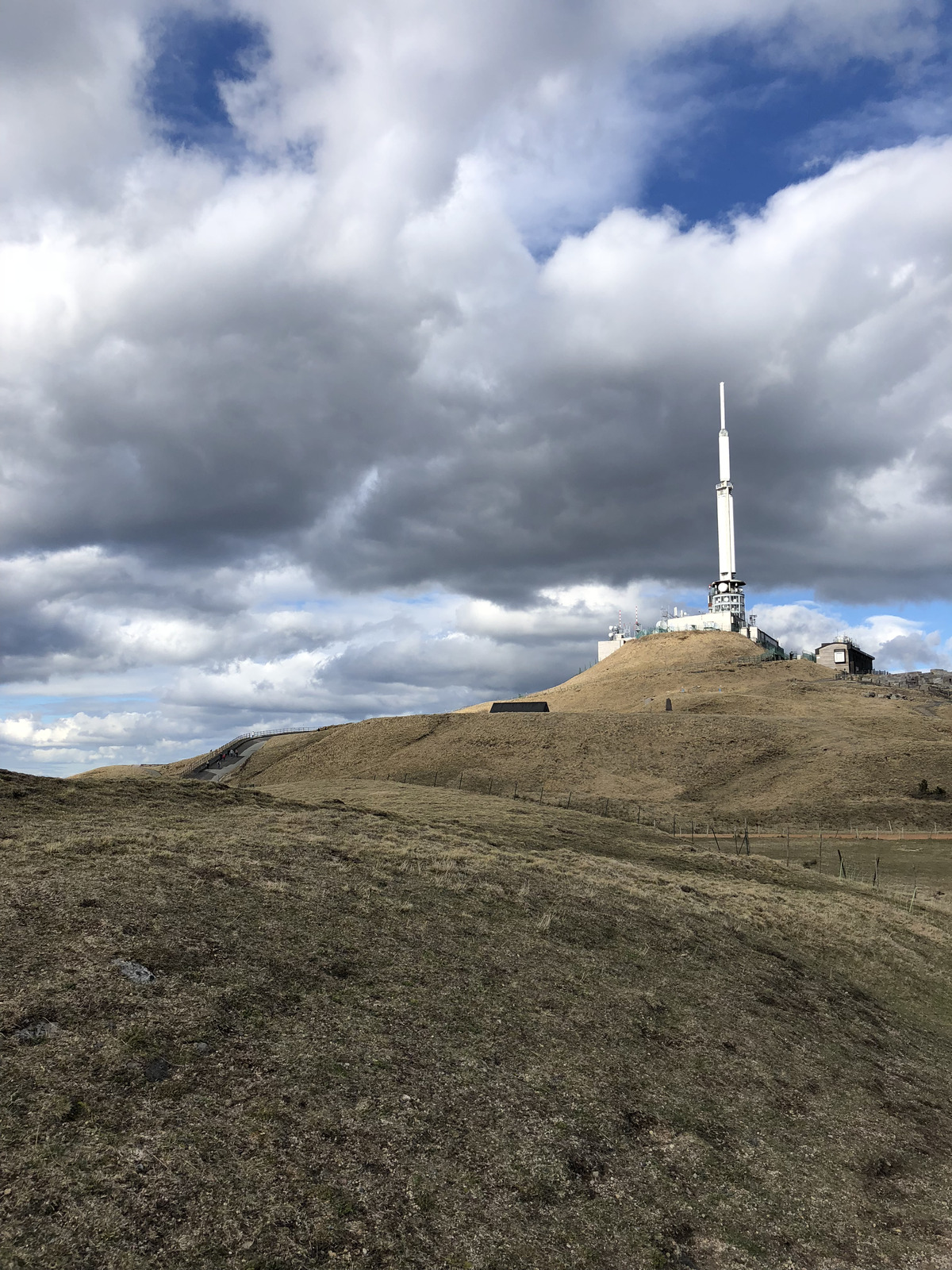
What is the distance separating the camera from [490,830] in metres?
33.2

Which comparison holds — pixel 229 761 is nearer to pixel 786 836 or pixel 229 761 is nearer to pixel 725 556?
pixel 786 836

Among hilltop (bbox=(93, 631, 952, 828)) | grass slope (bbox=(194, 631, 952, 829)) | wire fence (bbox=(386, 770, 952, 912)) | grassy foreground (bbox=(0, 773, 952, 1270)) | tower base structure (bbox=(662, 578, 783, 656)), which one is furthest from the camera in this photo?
tower base structure (bbox=(662, 578, 783, 656))

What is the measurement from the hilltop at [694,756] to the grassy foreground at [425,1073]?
118 feet

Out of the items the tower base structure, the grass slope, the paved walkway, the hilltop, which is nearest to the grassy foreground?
the hilltop

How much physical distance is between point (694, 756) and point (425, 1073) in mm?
65041

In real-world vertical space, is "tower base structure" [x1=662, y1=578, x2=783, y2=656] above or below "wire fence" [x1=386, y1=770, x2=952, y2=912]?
above

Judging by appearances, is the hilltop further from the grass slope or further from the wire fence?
the wire fence

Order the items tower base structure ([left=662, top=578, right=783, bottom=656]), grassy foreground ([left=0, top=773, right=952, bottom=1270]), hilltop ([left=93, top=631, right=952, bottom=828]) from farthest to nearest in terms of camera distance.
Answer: tower base structure ([left=662, top=578, right=783, bottom=656]) < hilltop ([left=93, top=631, right=952, bottom=828]) < grassy foreground ([left=0, top=773, right=952, bottom=1270])

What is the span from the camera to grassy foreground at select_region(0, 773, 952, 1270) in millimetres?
7766

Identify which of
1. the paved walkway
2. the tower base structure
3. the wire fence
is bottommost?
the wire fence

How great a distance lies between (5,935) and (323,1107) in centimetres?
604

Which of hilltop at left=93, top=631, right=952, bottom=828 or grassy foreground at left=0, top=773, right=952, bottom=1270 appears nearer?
grassy foreground at left=0, top=773, right=952, bottom=1270

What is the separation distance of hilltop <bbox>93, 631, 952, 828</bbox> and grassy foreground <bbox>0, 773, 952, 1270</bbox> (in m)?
35.8

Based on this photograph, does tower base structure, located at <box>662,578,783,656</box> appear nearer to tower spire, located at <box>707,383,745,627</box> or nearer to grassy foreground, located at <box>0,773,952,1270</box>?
tower spire, located at <box>707,383,745,627</box>
